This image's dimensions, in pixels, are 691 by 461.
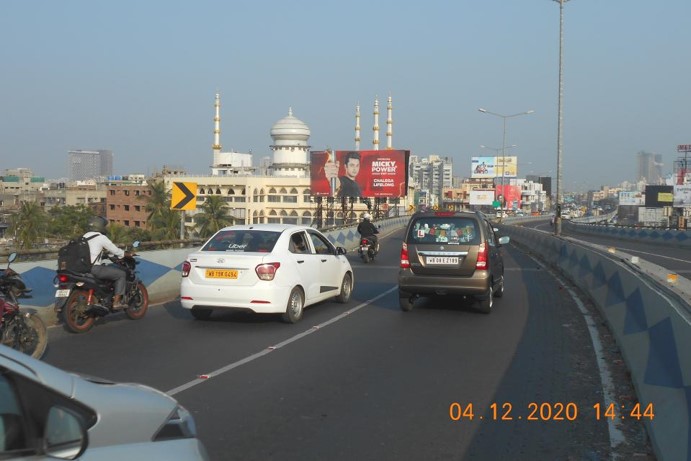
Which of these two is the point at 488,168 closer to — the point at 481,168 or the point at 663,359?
the point at 481,168

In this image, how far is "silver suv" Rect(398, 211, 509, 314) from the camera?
11.6m

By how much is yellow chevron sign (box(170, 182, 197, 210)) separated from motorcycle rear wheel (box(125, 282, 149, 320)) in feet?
16.5

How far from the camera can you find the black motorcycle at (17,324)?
→ 25.2 ft

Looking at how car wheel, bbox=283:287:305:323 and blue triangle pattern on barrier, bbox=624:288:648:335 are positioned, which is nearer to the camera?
blue triangle pattern on barrier, bbox=624:288:648:335

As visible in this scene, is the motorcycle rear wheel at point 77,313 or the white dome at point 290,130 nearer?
the motorcycle rear wheel at point 77,313

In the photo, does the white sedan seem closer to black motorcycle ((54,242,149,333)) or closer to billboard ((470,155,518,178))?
black motorcycle ((54,242,149,333))

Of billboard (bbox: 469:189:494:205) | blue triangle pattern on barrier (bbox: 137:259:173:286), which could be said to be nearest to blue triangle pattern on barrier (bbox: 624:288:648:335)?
blue triangle pattern on barrier (bbox: 137:259:173:286)

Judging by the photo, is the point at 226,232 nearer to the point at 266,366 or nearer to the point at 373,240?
the point at 266,366

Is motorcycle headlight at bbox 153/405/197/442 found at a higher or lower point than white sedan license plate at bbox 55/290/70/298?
higher

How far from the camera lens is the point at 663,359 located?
18.8 feet

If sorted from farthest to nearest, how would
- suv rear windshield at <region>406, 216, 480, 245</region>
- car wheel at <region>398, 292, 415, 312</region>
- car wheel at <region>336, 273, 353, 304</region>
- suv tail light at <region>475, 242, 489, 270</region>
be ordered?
car wheel at <region>336, 273, 353, 304</region> < car wheel at <region>398, 292, 415, 312</region> < suv rear windshield at <region>406, 216, 480, 245</region> < suv tail light at <region>475, 242, 489, 270</region>

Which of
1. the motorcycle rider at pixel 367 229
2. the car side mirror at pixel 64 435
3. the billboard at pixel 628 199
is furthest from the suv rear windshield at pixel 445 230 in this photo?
the billboard at pixel 628 199

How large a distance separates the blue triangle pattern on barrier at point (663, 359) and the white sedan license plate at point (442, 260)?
516 cm

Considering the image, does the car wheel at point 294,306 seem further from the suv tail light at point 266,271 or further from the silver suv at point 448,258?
the silver suv at point 448,258
